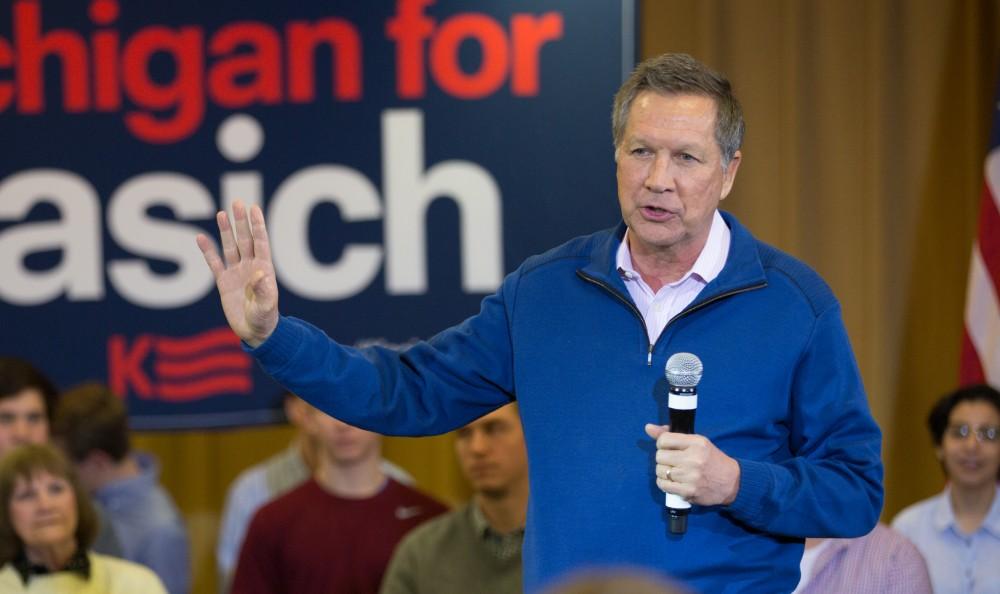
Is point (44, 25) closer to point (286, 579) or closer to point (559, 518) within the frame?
point (286, 579)

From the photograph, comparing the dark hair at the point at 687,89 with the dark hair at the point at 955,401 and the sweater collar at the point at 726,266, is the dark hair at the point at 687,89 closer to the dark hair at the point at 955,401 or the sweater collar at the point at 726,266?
the sweater collar at the point at 726,266

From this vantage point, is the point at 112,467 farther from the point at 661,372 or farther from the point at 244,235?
the point at 661,372

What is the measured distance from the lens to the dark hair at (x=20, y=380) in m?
4.32

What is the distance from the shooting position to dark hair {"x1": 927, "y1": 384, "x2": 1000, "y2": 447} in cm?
423

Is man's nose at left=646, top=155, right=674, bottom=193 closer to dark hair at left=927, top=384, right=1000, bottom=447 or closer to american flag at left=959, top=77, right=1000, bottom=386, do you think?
dark hair at left=927, top=384, right=1000, bottom=447

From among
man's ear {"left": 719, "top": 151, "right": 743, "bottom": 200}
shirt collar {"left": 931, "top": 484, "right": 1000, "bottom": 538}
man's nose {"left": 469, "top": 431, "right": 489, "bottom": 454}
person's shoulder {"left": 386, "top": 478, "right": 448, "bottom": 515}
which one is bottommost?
shirt collar {"left": 931, "top": 484, "right": 1000, "bottom": 538}

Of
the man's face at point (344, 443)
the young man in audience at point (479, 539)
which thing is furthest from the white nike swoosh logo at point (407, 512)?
the young man in audience at point (479, 539)

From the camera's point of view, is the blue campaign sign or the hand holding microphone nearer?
the hand holding microphone

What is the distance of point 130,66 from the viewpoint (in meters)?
5.19

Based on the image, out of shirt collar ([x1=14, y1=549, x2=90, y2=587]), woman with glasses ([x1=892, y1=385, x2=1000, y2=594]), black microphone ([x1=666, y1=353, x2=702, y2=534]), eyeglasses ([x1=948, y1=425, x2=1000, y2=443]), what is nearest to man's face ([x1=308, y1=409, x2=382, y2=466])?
shirt collar ([x1=14, y1=549, x2=90, y2=587])

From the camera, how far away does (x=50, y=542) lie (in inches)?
146

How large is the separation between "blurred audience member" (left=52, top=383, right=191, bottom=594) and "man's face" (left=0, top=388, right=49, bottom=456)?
0.72 feet

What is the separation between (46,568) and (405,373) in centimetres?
189

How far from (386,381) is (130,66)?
3.36 meters
